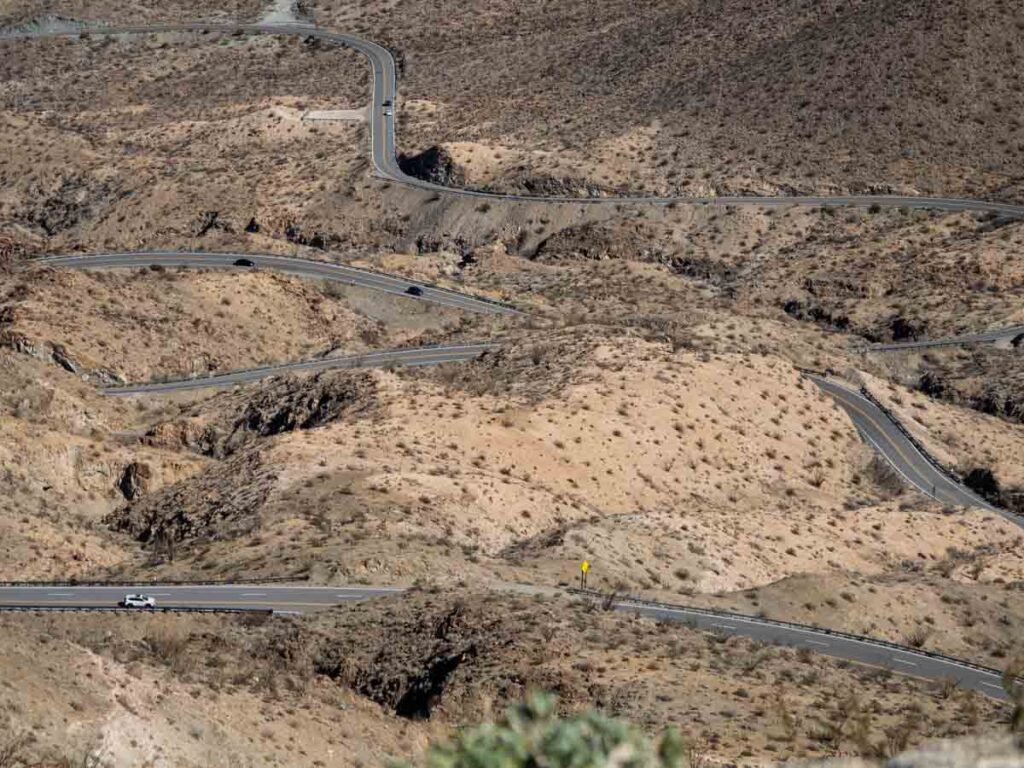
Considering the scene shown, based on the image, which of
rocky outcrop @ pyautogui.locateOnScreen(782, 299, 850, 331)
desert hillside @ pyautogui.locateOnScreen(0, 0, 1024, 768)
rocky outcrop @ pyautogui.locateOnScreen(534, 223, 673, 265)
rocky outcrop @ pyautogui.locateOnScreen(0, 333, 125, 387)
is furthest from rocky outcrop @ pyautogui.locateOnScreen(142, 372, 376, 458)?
rocky outcrop @ pyautogui.locateOnScreen(534, 223, 673, 265)

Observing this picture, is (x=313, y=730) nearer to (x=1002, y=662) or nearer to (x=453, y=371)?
(x=1002, y=662)

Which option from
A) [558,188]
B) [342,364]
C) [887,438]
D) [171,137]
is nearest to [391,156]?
[558,188]

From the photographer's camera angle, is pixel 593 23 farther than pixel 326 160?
Yes

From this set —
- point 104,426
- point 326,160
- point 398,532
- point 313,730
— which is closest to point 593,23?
point 326,160

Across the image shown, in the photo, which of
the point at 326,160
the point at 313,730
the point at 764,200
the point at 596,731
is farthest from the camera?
the point at 326,160

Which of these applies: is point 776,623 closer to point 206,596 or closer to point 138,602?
point 206,596

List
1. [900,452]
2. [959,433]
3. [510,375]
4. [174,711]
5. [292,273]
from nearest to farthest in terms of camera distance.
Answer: [174,711] < [510,375] < [900,452] < [959,433] < [292,273]
